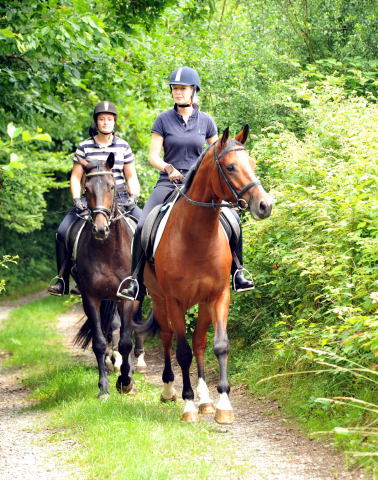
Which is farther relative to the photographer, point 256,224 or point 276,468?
point 256,224

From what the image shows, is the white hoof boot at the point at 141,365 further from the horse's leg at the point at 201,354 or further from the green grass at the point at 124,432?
the horse's leg at the point at 201,354

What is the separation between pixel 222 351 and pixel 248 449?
1.04 metres

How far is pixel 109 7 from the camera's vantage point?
44.2 ft

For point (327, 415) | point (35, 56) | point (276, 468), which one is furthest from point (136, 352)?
point (276, 468)

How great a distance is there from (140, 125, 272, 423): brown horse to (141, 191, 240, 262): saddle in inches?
8.5

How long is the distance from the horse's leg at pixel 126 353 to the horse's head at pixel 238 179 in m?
3.05

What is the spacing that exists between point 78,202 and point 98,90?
585cm

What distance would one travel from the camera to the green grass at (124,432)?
5.70m

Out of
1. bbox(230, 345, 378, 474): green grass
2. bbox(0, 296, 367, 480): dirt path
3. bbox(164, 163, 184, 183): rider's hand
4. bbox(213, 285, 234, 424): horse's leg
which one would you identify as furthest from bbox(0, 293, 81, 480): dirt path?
bbox(164, 163, 184, 183): rider's hand

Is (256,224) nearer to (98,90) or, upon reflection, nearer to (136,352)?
(136,352)

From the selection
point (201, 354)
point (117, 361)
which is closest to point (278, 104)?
point (117, 361)

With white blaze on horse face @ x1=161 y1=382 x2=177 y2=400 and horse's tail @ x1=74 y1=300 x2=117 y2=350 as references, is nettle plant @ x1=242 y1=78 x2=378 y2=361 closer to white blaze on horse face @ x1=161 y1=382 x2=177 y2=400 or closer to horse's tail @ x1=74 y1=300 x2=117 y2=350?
white blaze on horse face @ x1=161 y1=382 x2=177 y2=400

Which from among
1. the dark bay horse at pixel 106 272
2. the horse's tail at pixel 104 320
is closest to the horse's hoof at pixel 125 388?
the dark bay horse at pixel 106 272

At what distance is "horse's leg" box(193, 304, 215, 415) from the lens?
7691 millimetres
